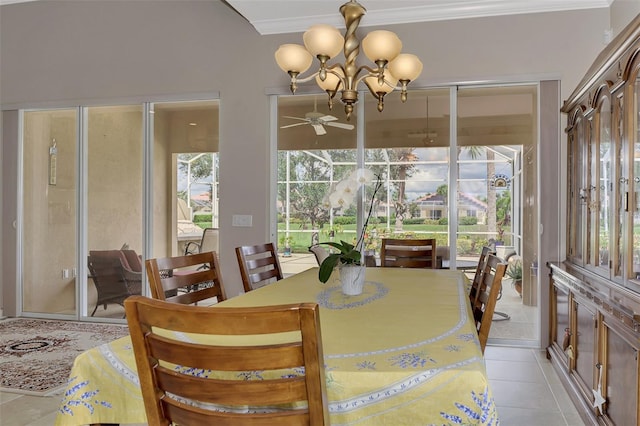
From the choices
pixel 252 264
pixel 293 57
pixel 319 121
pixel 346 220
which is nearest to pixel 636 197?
pixel 293 57

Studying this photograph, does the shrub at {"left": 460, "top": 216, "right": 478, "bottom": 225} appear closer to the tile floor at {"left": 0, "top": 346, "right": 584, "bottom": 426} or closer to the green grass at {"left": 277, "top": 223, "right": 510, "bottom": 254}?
the green grass at {"left": 277, "top": 223, "right": 510, "bottom": 254}

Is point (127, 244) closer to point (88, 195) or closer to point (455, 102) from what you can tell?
point (88, 195)

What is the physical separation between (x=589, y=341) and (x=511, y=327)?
67.3 inches

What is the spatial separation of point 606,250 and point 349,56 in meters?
1.67

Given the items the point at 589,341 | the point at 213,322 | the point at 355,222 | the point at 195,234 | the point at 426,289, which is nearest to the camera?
the point at 213,322

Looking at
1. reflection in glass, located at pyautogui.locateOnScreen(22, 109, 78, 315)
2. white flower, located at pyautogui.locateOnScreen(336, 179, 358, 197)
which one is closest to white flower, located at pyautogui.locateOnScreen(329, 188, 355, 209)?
white flower, located at pyautogui.locateOnScreen(336, 179, 358, 197)

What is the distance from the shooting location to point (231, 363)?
0.93 meters

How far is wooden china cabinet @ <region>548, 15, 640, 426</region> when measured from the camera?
197 cm

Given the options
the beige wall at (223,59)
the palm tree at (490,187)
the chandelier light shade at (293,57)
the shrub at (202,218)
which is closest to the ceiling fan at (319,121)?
the beige wall at (223,59)

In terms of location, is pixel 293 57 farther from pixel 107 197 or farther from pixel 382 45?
pixel 107 197

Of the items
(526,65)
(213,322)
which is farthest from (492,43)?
(213,322)

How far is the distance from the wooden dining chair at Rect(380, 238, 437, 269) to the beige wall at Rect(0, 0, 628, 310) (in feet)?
4.34

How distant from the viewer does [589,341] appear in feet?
8.04

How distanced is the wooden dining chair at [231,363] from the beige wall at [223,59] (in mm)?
3424
